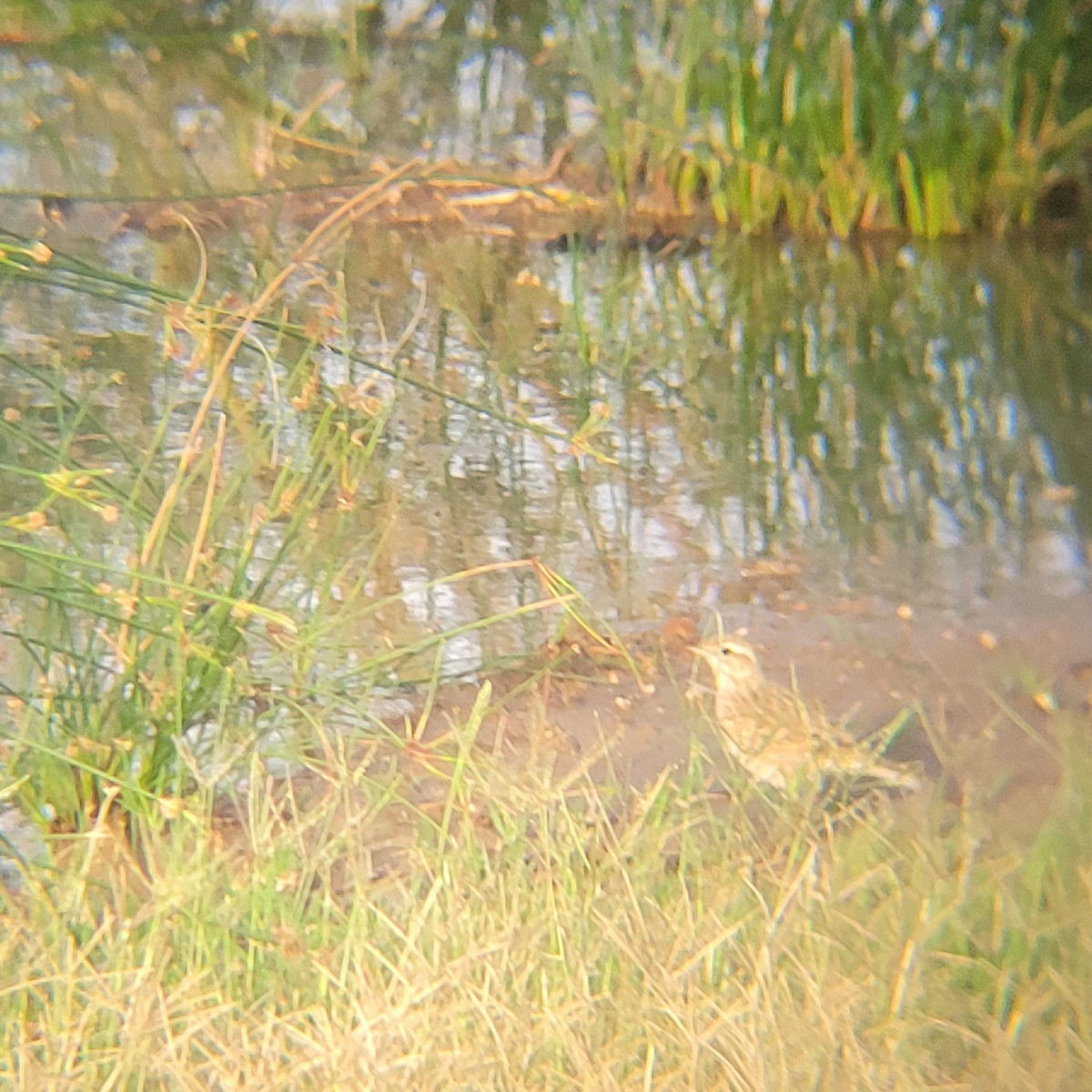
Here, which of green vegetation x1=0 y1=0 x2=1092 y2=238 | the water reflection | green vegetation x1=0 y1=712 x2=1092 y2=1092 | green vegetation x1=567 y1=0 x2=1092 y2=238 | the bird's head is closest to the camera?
green vegetation x1=0 y1=712 x2=1092 y2=1092

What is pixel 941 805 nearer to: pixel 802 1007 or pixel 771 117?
pixel 802 1007

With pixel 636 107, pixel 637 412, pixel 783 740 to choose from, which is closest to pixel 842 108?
pixel 636 107

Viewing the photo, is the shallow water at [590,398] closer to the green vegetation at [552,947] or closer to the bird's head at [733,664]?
the bird's head at [733,664]

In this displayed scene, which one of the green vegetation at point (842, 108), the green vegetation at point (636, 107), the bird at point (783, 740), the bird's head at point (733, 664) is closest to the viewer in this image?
the bird at point (783, 740)

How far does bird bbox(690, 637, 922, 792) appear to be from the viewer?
1.06 m

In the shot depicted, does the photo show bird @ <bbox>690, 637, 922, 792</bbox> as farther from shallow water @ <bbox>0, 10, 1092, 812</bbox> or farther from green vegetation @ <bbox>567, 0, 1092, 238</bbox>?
green vegetation @ <bbox>567, 0, 1092, 238</bbox>

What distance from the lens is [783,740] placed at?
113 centimetres

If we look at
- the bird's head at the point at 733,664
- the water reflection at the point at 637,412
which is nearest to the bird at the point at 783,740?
the bird's head at the point at 733,664

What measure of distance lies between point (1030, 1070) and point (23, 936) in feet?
2.32

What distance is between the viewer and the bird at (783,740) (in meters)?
1.06

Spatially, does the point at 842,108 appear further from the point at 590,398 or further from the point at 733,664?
the point at 733,664

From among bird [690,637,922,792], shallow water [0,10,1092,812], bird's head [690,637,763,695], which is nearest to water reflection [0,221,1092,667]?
shallow water [0,10,1092,812]

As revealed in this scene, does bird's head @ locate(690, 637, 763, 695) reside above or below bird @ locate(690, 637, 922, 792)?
above

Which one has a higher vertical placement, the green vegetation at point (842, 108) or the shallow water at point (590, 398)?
the green vegetation at point (842, 108)
